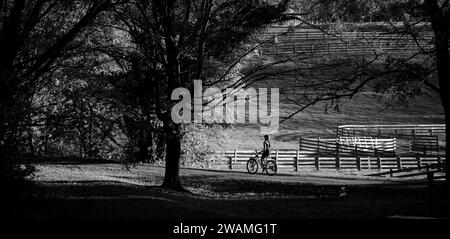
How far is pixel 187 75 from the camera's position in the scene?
79.6 ft

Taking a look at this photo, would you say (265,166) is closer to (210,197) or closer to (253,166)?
(253,166)

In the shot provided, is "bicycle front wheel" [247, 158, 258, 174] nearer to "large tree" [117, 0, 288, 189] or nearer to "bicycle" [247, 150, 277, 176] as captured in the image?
"bicycle" [247, 150, 277, 176]

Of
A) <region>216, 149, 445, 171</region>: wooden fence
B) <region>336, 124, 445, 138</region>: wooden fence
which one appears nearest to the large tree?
<region>216, 149, 445, 171</region>: wooden fence

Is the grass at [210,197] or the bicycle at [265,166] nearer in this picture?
the grass at [210,197]

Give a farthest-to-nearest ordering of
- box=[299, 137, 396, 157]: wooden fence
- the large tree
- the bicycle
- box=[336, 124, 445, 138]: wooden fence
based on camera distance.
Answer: box=[336, 124, 445, 138]: wooden fence → box=[299, 137, 396, 157]: wooden fence → the bicycle → the large tree

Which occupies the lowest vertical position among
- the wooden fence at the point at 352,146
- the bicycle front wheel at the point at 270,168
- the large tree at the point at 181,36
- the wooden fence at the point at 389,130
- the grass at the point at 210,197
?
the grass at the point at 210,197

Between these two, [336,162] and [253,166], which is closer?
[253,166]

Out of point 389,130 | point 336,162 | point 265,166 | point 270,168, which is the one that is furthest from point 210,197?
point 389,130

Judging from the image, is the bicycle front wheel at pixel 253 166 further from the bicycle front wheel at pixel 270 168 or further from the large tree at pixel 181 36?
the large tree at pixel 181 36

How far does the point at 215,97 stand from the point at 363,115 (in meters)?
37.6

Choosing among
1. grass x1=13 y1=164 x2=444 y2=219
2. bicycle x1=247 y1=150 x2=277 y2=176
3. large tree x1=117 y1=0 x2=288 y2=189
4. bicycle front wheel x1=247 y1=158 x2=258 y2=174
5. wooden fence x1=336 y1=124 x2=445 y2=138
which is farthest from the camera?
wooden fence x1=336 y1=124 x2=445 y2=138

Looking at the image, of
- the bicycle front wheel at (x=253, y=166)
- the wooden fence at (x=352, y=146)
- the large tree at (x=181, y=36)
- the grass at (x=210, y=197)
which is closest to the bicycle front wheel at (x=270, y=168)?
the bicycle front wheel at (x=253, y=166)

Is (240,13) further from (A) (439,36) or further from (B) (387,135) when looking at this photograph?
(B) (387,135)

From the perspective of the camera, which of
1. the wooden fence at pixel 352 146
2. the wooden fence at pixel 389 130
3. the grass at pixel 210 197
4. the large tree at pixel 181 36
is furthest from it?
the wooden fence at pixel 389 130
